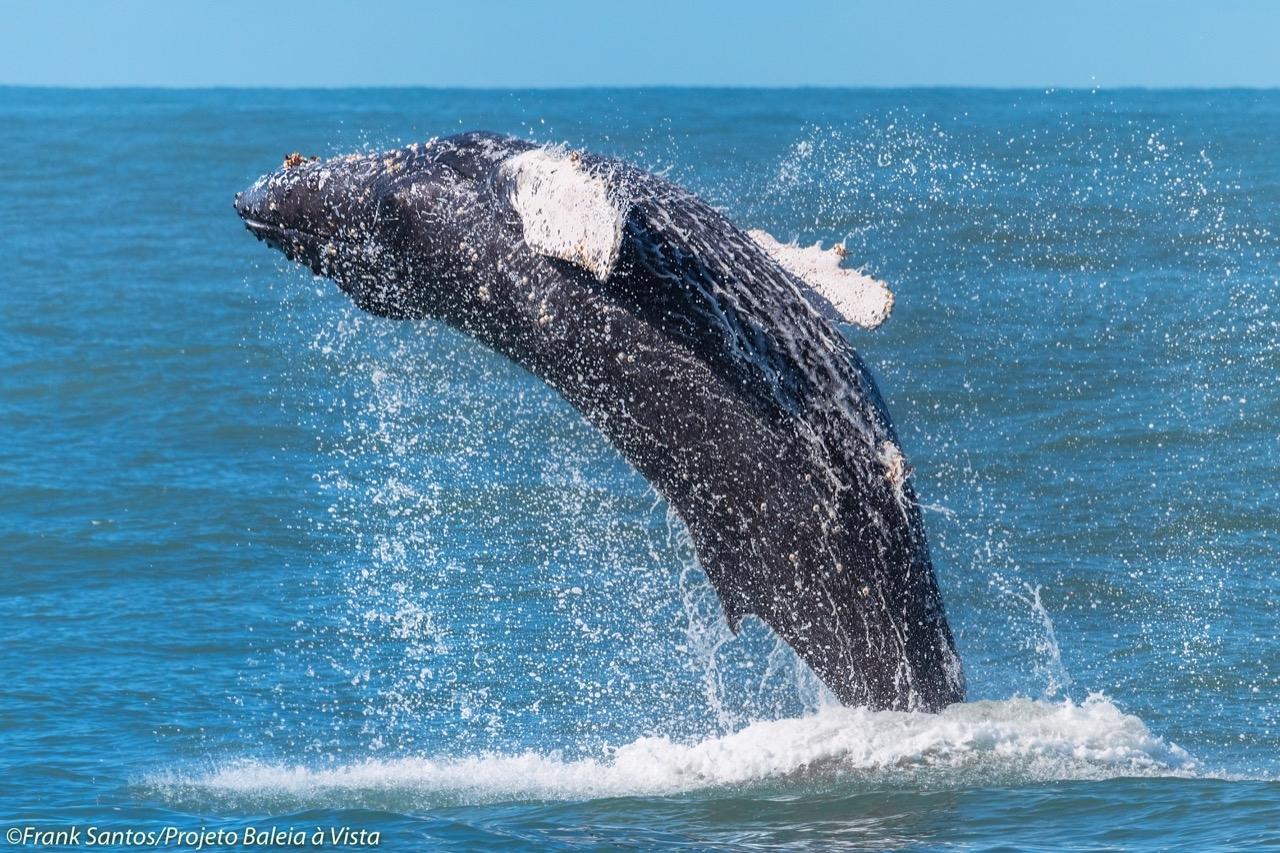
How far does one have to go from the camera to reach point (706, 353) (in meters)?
10.4

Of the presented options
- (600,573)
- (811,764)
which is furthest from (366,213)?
(600,573)

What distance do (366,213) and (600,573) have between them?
668 centimetres

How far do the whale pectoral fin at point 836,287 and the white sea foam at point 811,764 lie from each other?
9.27 feet

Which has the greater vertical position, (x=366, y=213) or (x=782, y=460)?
(x=366, y=213)

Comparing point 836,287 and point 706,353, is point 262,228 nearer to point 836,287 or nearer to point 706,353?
point 706,353

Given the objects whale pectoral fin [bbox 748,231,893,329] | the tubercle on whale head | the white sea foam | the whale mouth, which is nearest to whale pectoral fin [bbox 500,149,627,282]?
the tubercle on whale head

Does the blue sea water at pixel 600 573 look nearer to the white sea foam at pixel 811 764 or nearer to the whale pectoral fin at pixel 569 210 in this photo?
the white sea foam at pixel 811 764

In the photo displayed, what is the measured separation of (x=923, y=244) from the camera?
30234 mm

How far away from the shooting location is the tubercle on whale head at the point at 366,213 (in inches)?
414

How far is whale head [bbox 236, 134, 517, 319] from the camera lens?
10.5m

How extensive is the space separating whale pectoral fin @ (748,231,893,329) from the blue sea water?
4.04 feet

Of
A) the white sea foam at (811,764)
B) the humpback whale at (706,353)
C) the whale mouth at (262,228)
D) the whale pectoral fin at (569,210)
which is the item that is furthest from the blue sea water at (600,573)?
the whale mouth at (262,228)

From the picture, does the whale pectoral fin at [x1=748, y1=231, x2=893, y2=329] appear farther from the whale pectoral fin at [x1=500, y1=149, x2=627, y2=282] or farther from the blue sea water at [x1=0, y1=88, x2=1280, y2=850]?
the whale pectoral fin at [x1=500, y1=149, x2=627, y2=282]

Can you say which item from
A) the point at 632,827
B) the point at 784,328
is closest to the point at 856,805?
the point at 632,827
